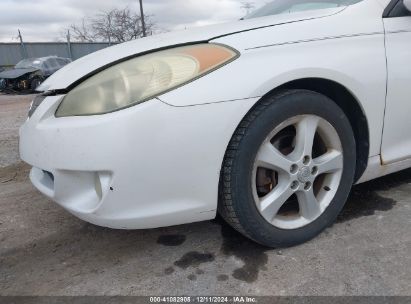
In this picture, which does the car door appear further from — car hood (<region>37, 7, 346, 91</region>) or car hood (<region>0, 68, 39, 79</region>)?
car hood (<region>0, 68, 39, 79</region>)

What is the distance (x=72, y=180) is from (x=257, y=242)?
91cm

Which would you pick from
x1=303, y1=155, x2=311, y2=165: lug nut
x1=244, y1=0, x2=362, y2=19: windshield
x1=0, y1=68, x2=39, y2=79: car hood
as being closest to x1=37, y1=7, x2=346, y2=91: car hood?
x1=244, y1=0, x2=362, y2=19: windshield

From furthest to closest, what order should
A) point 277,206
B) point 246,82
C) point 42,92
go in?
point 42,92, point 277,206, point 246,82

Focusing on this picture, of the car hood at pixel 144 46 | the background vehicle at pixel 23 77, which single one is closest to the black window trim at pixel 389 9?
the car hood at pixel 144 46

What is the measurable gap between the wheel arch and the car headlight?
0.34m

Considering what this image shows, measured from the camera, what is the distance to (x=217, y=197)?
1923 millimetres

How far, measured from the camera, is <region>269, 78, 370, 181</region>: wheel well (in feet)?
6.80

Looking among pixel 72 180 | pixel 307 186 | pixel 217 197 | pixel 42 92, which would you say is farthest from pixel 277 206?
pixel 42 92

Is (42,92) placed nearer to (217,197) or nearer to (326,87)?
(217,197)

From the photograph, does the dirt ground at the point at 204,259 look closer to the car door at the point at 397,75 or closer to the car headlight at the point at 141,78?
the car door at the point at 397,75

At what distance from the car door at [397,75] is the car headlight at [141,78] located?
91 cm

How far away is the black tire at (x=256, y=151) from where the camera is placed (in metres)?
1.88

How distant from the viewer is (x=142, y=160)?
1746mm

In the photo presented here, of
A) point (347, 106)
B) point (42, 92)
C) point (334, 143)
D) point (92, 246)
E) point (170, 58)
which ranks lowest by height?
point (92, 246)
